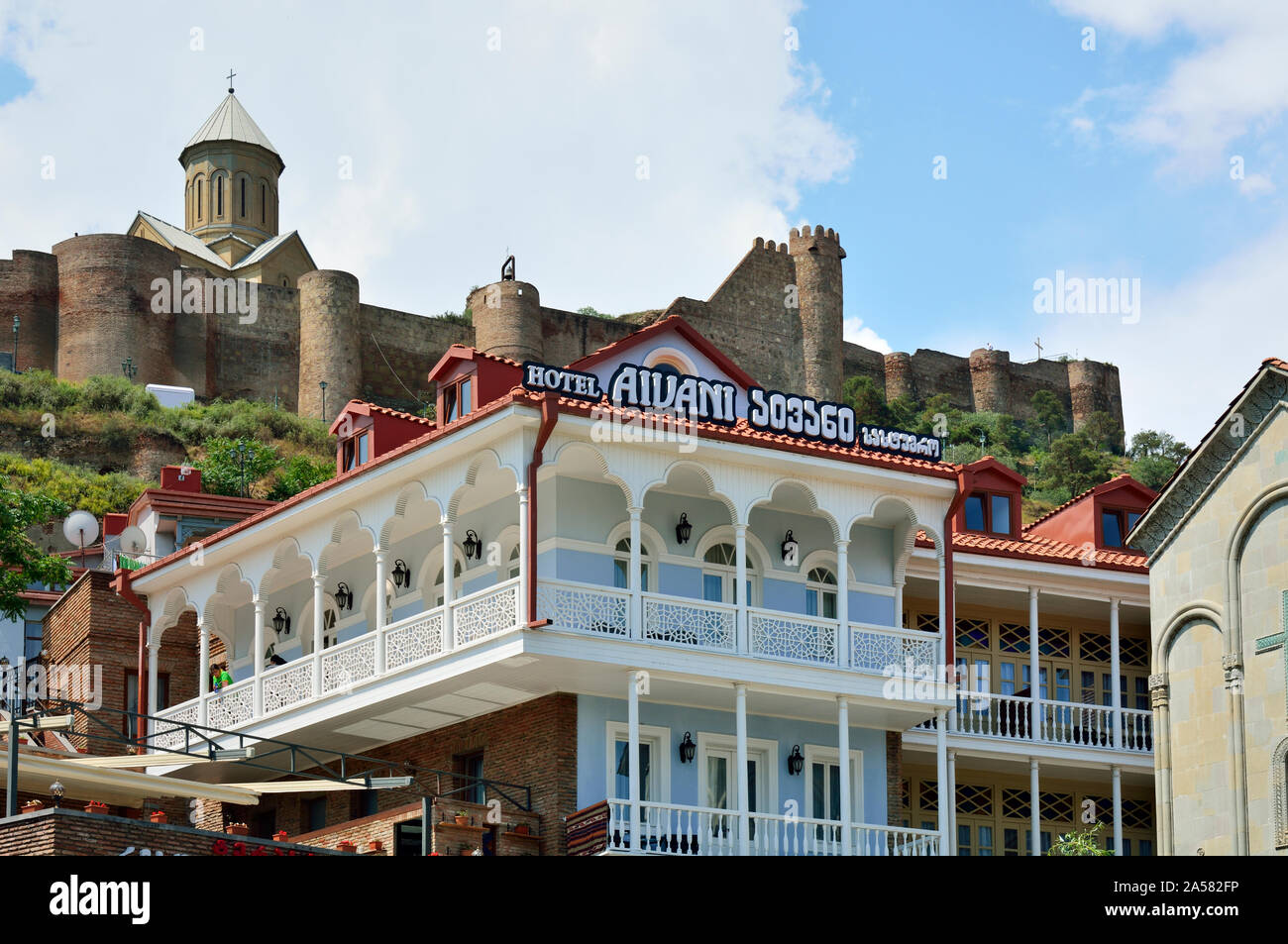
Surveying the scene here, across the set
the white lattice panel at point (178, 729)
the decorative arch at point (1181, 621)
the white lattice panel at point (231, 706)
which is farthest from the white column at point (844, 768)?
the white lattice panel at point (178, 729)

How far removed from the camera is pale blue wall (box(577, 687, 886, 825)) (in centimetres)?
3011

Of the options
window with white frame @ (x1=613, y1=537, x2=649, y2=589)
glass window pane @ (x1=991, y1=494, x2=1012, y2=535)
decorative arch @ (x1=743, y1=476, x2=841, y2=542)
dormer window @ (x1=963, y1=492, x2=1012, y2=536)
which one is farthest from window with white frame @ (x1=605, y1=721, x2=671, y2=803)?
glass window pane @ (x1=991, y1=494, x2=1012, y2=535)

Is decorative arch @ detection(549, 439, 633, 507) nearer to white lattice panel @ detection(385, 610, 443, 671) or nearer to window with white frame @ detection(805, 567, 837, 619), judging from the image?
white lattice panel @ detection(385, 610, 443, 671)

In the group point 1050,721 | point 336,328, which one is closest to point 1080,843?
point 1050,721

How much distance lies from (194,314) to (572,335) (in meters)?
14.8

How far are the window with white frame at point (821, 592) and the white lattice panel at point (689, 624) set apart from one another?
3.02m

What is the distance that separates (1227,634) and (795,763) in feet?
20.4

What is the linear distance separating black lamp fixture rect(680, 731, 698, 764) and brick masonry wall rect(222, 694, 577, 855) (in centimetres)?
167

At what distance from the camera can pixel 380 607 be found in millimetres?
31531

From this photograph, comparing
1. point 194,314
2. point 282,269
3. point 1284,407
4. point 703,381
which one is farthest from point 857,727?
point 282,269

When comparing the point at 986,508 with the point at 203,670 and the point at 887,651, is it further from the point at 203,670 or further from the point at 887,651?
the point at 203,670

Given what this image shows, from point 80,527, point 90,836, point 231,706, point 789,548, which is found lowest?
point 90,836

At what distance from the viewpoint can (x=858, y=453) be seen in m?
31.8

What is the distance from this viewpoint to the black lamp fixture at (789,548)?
1284 inches
